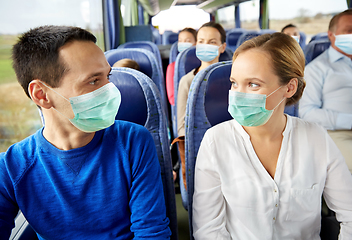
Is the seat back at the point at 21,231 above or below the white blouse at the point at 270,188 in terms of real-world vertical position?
below

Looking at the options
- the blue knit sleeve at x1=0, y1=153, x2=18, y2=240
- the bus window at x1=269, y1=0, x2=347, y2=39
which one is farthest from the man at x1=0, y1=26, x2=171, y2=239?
the bus window at x1=269, y1=0, x2=347, y2=39

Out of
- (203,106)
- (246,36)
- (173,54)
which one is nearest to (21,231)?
(203,106)

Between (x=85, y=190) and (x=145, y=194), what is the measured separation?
223 mm

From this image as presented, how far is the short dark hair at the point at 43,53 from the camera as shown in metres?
0.89

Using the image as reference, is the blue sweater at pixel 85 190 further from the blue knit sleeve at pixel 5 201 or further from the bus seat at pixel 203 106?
the bus seat at pixel 203 106

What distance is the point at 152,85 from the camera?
3.83 ft

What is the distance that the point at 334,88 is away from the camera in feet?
6.51

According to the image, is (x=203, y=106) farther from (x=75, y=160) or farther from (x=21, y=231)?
(x=21, y=231)

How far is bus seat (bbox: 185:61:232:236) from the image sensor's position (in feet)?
4.01

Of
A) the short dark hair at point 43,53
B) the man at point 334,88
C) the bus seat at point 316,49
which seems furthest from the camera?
the bus seat at point 316,49

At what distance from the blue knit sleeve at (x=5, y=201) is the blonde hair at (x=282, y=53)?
1015mm

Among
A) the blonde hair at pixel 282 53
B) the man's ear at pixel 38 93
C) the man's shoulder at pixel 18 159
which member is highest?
the blonde hair at pixel 282 53

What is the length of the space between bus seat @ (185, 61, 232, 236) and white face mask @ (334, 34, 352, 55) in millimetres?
1373

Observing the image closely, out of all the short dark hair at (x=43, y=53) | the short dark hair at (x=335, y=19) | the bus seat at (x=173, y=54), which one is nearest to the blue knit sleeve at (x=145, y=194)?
the short dark hair at (x=43, y=53)
